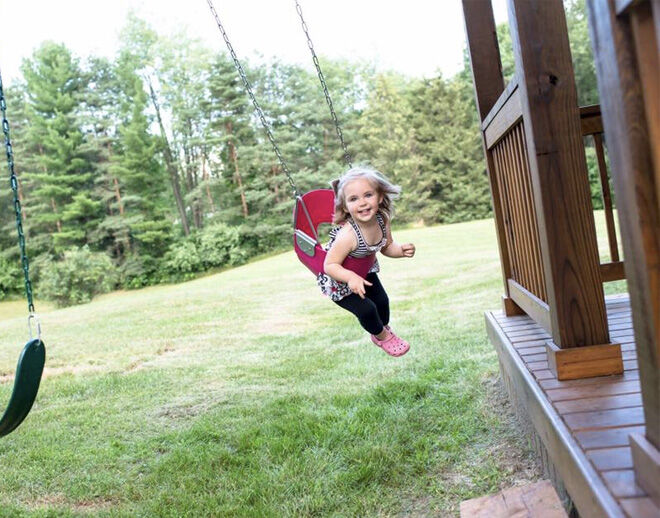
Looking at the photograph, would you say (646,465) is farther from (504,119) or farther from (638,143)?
(504,119)

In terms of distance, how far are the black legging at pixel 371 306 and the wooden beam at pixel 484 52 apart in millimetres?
1133

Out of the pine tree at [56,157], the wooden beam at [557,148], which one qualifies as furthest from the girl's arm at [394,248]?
the pine tree at [56,157]

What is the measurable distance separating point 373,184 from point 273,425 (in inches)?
71.2

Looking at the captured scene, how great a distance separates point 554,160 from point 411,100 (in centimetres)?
2097

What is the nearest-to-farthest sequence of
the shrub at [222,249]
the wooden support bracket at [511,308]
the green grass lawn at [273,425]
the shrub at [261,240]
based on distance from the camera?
the green grass lawn at [273,425], the wooden support bracket at [511,308], the shrub at [222,249], the shrub at [261,240]

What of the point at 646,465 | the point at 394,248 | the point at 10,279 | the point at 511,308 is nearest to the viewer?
the point at 646,465

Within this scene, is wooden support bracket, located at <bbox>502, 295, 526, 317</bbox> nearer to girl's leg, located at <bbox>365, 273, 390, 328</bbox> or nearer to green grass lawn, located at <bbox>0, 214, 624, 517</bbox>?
green grass lawn, located at <bbox>0, 214, 624, 517</bbox>

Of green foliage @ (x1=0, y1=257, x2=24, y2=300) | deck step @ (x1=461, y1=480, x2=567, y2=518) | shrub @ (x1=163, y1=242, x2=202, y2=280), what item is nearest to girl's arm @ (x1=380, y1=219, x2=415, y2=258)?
deck step @ (x1=461, y1=480, x2=567, y2=518)

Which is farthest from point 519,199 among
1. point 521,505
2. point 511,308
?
point 521,505

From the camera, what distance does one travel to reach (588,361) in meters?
2.23

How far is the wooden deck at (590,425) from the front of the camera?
4.74 feet

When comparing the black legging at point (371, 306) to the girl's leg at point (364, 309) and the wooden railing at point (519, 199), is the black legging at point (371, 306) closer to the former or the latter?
the girl's leg at point (364, 309)

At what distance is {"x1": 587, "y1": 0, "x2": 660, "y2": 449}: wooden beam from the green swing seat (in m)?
2.23

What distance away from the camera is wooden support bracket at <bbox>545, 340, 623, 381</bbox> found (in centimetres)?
223
